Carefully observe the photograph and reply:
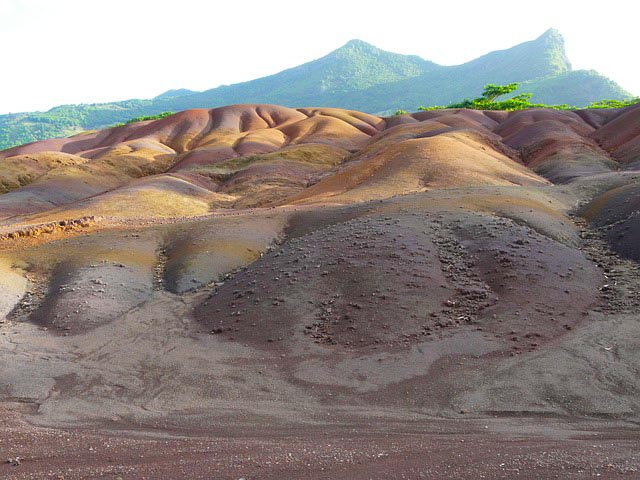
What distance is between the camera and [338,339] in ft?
46.0

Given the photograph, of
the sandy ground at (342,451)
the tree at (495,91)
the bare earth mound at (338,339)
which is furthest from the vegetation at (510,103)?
the sandy ground at (342,451)

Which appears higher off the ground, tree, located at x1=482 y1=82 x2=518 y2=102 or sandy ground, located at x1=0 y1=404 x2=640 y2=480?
tree, located at x1=482 y1=82 x2=518 y2=102

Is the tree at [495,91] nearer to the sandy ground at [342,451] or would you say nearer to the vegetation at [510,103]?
the vegetation at [510,103]

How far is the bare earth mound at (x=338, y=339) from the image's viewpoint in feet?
28.4

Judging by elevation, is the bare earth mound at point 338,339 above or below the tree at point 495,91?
below

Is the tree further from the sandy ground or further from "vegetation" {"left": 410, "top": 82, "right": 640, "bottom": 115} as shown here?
the sandy ground

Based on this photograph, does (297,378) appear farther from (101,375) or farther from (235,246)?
(235,246)

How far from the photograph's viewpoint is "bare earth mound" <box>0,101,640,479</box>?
28.4 feet

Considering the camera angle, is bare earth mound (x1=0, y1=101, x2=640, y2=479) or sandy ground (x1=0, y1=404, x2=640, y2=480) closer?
sandy ground (x1=0, y1=404, x2=640, y2=480)

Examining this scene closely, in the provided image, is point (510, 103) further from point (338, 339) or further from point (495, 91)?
point (338, 339)

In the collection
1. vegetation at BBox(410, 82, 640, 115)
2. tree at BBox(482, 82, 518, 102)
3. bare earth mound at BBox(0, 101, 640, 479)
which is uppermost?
tree at BBox(482, 82, 518, 102)

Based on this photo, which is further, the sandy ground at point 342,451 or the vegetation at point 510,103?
the vegetation at point 510,103

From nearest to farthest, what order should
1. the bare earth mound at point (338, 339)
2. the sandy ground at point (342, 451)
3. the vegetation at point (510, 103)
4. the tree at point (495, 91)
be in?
the sandy ground at point (342, 451) → the bare earth mound at point (338, 339) → the vegetation at point (510, 103) → the tree at point (495, 91)

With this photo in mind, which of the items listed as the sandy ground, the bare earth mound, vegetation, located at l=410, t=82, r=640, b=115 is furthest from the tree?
the sandy ground
